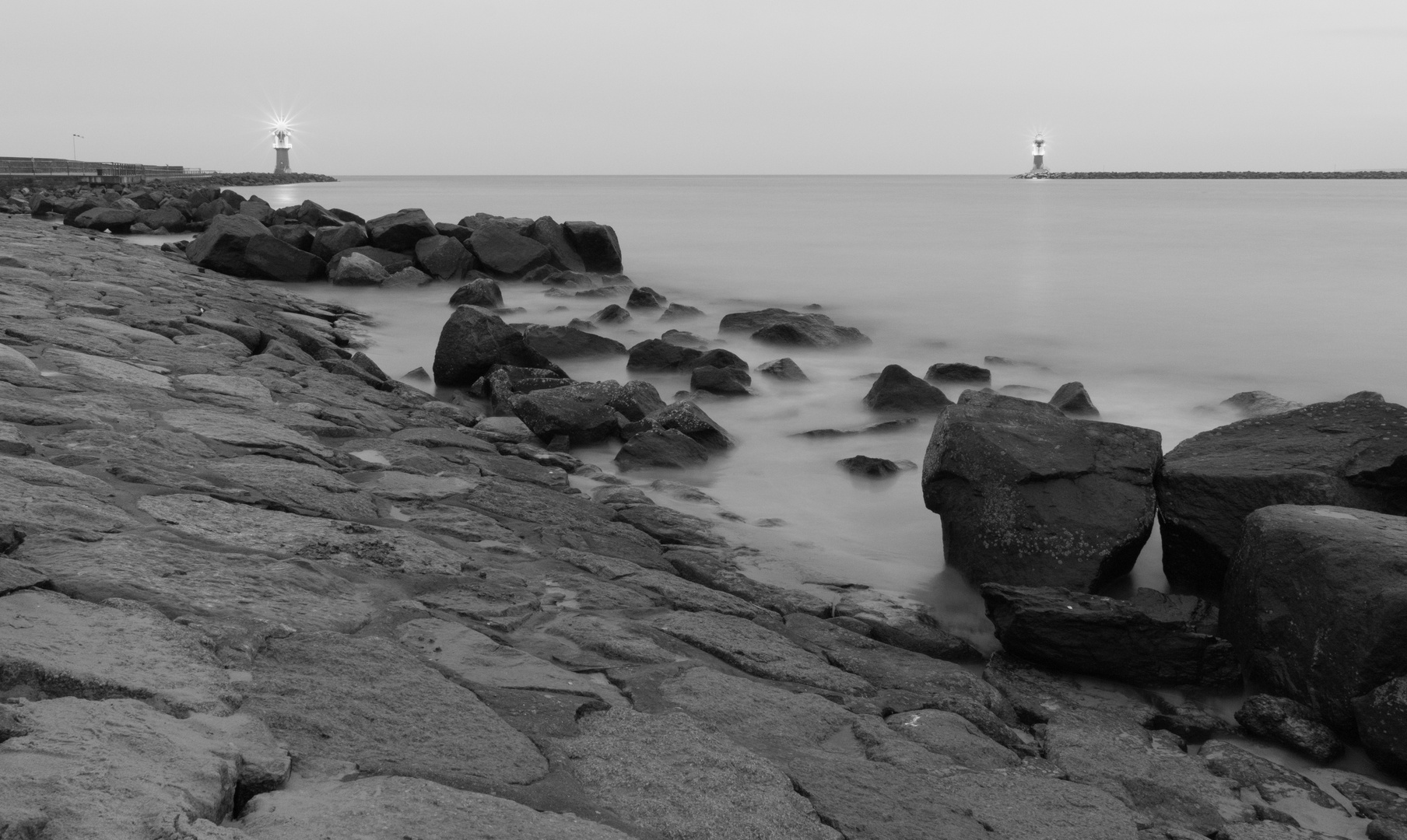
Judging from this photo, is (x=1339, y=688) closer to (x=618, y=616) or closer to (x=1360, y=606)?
(x=1360, y=606)

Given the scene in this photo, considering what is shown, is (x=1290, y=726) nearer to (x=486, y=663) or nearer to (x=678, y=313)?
(x=486, y=663)

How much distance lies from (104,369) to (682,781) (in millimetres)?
4098

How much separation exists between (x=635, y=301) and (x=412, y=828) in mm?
12435

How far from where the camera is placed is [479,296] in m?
13.0

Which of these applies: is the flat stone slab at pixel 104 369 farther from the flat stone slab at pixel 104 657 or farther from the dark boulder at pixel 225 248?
the dark boulder at pixel 225 248

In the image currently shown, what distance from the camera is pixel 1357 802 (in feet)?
9.76

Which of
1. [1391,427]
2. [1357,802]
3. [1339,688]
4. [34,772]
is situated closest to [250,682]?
[34,772]

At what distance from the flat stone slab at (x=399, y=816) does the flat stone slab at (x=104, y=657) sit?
36cm

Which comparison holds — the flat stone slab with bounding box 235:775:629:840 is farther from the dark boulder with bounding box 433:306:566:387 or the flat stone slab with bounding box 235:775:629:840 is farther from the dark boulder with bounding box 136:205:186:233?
the dark boulder with bounding box 136:205:186:233

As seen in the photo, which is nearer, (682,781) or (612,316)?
(682,781)

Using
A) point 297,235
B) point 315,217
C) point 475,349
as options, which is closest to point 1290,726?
point 475,349

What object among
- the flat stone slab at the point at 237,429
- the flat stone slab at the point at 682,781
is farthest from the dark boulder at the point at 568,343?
the flat stone slab at the point at 682,781

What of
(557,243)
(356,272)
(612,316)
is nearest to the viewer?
(612,316)

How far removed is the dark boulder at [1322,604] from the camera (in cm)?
326
